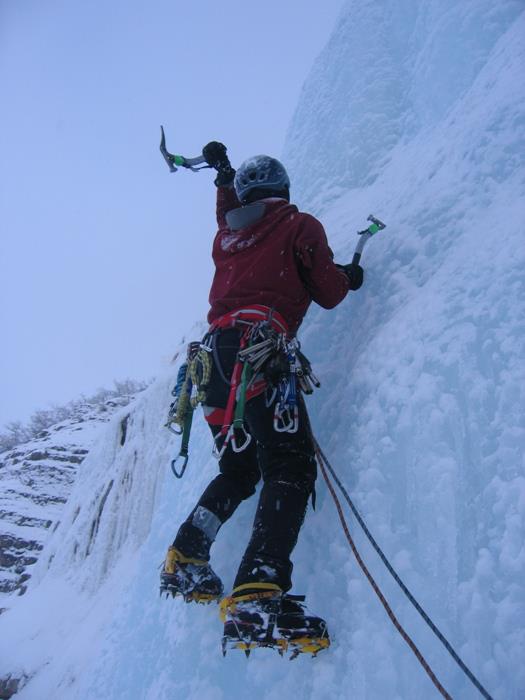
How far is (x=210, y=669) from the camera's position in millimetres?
2041

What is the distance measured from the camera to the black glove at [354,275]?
240 centimetres

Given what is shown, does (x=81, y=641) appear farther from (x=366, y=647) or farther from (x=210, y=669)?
(x=366, y=647)

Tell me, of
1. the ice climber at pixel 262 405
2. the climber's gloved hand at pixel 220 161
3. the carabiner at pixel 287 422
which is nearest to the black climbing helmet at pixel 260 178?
the ice climber at pixel 262 405

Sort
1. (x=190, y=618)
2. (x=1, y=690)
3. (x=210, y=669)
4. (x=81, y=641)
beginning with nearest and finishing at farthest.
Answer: (x=210, y=669)
(x=190, y=618)
(x=81, y=641)
(x=1, y=690)

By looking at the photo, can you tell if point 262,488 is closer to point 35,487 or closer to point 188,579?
point 188,579

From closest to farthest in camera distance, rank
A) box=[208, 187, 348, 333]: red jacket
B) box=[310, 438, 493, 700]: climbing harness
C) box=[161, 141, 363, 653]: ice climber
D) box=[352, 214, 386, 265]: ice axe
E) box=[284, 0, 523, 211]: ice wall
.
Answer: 1. box=[310, 438, 493, 700]: climbing harness
2. box=[161, 141, 363, 653]: ice climber
3. box=[208, 187, 348, 333]: red jacket
4. box=[352, 214, 386, 265]: ice axe
5. box=[284, 0, 523, 211]: ice wall

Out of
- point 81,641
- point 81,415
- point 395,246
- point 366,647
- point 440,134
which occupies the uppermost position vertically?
point 81,415

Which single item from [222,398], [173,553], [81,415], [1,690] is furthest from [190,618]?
[81,415]

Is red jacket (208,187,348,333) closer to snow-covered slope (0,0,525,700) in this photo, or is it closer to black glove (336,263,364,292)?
black glove (336,263,364,292)

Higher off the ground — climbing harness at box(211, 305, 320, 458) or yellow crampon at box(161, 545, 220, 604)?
climbing harness at box(211, 305, 320, 458)

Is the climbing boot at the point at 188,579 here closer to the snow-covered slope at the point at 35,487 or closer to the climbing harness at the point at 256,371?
the climbing harness at the point at 256,371

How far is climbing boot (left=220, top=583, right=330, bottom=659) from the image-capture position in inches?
57.3

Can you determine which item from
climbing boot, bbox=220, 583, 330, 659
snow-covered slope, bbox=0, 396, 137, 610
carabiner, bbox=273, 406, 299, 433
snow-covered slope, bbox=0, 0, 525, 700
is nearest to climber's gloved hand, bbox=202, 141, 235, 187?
snow-covered slope, bbox=0, 0, 525, 700

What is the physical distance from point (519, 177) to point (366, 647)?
1652 millimetres
